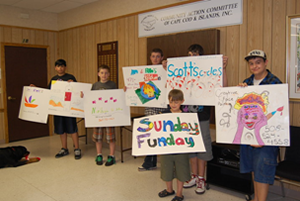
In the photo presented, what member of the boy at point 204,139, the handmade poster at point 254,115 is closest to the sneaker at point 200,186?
the boy at point 204,139

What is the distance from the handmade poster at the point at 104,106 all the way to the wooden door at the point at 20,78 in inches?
100

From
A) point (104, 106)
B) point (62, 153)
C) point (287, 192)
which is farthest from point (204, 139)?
point (62, 153)

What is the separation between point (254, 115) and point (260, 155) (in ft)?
1.15

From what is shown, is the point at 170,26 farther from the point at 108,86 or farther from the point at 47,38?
the point at 47,38

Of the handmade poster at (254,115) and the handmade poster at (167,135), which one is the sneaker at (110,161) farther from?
the handmade poster at (254,115)

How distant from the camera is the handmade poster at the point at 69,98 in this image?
390cm

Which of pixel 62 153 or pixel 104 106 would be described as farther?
pixel 62 153

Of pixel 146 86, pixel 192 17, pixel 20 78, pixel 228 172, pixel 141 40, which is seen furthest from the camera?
pixel 20 78

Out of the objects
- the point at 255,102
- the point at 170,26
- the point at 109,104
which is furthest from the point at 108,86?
the point at 255,102

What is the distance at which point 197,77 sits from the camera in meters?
2.73

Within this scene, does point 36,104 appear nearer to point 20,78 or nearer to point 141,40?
point 20,78

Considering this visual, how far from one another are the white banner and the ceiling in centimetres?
156

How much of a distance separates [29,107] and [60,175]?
1283 millimetres

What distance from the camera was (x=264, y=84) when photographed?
89.7 inches
